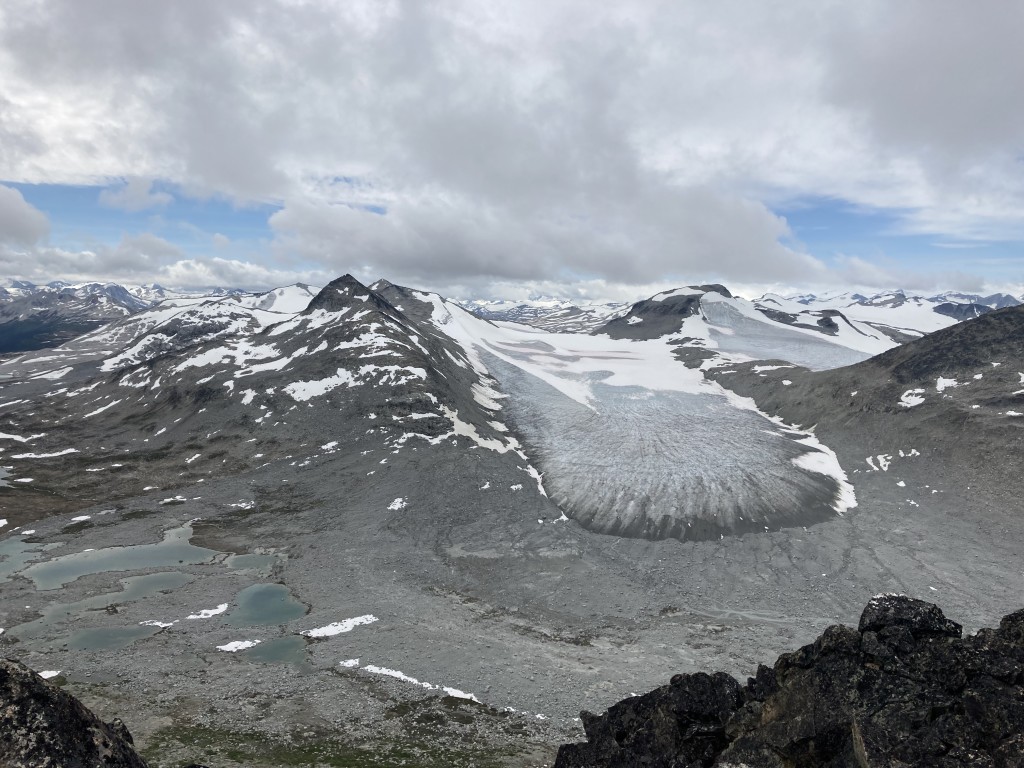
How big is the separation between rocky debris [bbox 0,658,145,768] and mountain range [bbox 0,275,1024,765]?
24976 millimetres

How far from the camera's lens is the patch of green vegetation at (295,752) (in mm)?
33281

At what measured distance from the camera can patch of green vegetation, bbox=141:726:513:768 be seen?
33281 mm

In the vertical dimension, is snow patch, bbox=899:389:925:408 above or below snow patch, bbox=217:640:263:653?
above

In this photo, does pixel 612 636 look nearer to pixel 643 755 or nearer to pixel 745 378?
pixel 643 755

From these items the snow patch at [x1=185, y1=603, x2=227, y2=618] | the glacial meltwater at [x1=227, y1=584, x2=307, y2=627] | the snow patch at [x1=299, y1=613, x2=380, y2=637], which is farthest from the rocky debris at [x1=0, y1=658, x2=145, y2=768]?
the snow patch at [x1=185, y1=603, x2=227, y2=618]

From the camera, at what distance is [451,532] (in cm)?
7462

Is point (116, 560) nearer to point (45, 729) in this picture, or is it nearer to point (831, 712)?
point (45, 729)

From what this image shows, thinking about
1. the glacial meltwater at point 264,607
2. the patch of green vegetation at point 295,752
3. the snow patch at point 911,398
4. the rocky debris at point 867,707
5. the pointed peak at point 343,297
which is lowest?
the patch of green vegetation at point 295,752

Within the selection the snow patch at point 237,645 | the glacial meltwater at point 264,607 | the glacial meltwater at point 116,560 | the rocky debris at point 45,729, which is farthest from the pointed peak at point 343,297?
the rocky debris at point 45,729

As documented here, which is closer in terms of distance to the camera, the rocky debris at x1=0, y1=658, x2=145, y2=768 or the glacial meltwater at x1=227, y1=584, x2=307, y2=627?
the rocky debris at x1=0, y1=658, x2=145, y2=768

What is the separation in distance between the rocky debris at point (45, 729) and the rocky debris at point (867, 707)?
17.9 m

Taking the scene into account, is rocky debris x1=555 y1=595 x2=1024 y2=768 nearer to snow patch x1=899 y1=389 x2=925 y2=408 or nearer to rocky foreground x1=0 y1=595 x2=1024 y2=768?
rocky foreground x1=0 y1=595 x2=1024 y2=768

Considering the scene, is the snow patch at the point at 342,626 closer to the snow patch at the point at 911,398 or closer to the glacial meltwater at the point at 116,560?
the glacial meltwater at the point at 116,560

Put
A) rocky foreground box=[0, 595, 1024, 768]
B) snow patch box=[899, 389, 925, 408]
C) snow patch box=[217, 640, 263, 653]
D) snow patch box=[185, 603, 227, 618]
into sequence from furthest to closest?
snow patch box=[899, 389, 925, 408] < snow patch box=[185, 603, 227, 618] < snow patch box=[217, 640, 263, 653] < rocky foreground box=[0, 595, 1024, 768]
